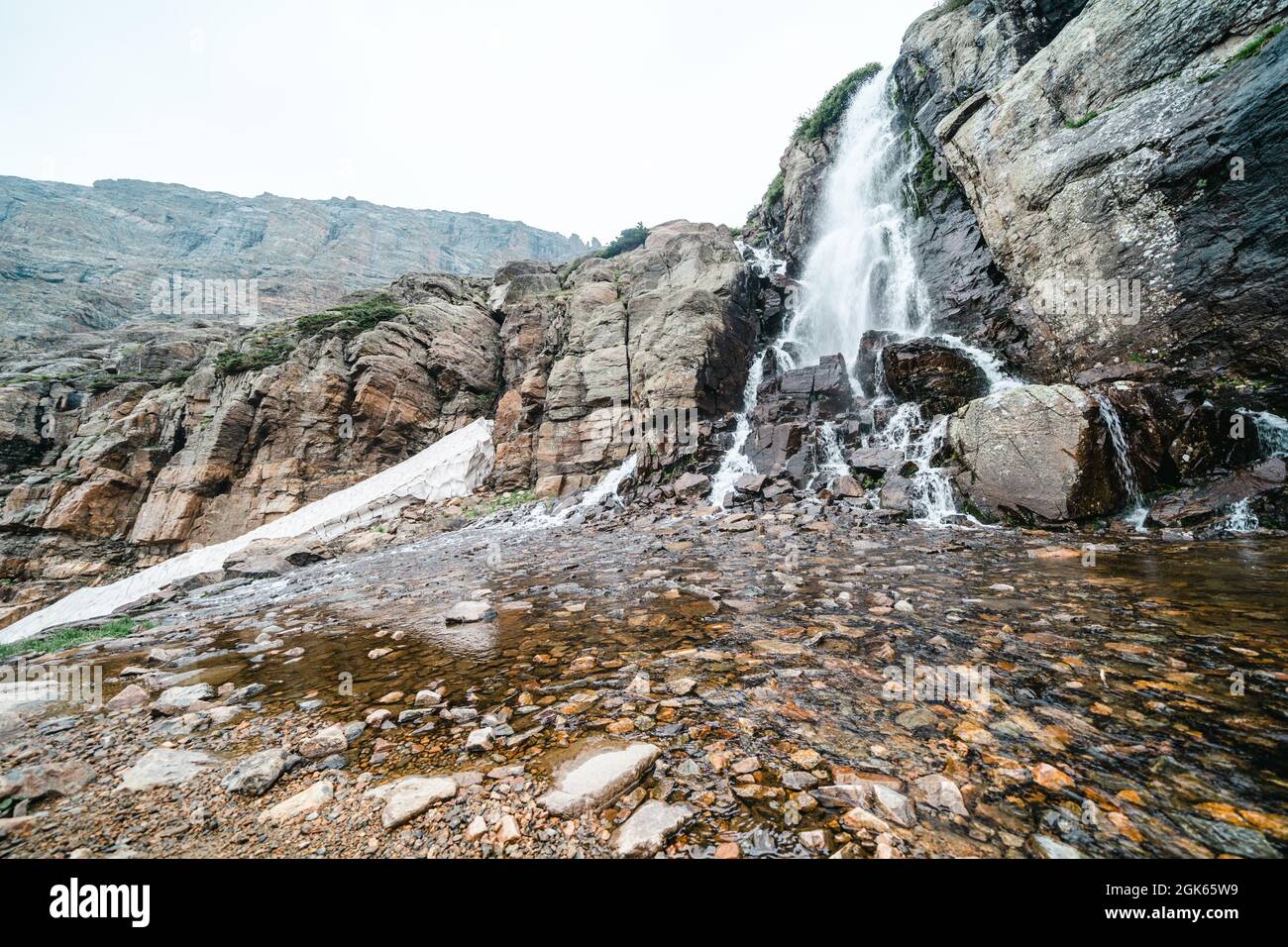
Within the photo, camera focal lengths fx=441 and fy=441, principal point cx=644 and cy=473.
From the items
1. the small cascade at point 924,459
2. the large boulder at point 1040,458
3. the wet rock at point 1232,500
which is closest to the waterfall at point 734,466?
the small cascade at point 924,459

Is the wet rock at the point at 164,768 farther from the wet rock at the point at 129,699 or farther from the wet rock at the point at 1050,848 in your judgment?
the wet rock at the point at 1050,848

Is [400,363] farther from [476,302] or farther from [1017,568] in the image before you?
[1017,568]

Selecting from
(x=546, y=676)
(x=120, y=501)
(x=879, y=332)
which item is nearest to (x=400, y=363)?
(x=120, y=501)

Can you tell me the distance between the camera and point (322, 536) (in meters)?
15.7

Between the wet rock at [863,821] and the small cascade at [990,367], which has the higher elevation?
the small cascade at [990,367]

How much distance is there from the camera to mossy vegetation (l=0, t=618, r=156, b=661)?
220 inches

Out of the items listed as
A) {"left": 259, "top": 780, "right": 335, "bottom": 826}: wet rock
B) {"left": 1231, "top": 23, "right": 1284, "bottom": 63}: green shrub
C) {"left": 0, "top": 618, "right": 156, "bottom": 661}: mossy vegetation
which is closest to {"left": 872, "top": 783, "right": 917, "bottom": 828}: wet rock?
{"left": 259, "top": 780, "right": 335, "bottom": 826}: wet rock

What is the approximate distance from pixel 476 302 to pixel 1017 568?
27604 millimetres

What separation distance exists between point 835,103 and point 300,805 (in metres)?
33.2

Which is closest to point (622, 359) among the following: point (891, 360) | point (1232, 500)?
point (891, 360)

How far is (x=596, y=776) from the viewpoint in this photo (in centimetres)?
176

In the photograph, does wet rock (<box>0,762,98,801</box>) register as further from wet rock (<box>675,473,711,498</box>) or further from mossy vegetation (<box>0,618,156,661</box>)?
wet rock (<box>675,473,711,498</box>)

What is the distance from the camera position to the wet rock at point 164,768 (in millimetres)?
1943

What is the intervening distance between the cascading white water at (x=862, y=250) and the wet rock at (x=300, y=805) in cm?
1925
